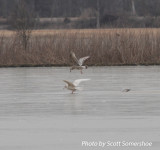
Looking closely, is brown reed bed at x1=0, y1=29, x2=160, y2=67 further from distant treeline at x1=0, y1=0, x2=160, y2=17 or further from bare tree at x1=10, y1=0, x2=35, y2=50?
distant treeline at x1=0, y1=0, x2=160, y2=17

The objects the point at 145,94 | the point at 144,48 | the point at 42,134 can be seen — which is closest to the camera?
the point at 42,134

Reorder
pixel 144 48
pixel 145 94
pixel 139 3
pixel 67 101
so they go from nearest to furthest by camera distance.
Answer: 1. pixel 67 101
2. pixel 145 94
3. pixel 144 48
4. pixel 139 3

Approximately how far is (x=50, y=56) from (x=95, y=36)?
1837 mm

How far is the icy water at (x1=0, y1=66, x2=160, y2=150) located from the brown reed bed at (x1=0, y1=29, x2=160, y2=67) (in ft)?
14.8

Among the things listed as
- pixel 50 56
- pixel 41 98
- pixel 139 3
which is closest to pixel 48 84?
pixel 41 98

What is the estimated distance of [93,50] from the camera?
26.4 meters

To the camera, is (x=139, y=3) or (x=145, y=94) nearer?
(x=145, y=94)

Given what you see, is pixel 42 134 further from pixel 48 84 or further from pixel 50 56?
pixel 50 56

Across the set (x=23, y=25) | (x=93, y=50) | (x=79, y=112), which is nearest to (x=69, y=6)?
(x=23, y=25)

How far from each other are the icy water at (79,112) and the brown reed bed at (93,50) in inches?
178

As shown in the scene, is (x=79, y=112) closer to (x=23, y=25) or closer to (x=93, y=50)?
(x=93, y=50)

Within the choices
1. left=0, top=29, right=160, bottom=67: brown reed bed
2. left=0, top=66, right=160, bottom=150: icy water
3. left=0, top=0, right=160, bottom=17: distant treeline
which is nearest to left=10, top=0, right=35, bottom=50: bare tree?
left=0, top=29, right=160, bottom=67: brown reed bed

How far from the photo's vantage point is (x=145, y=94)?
15.9m

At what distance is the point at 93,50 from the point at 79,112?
1366cm
